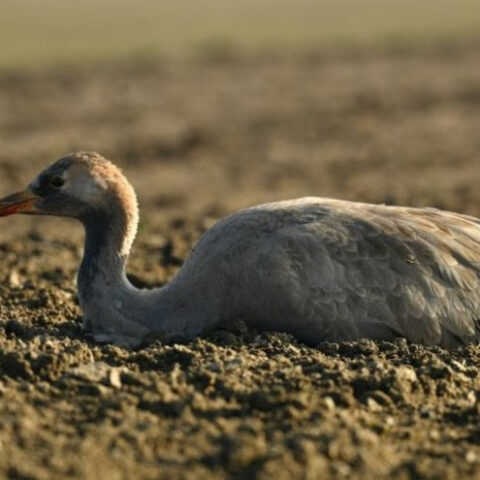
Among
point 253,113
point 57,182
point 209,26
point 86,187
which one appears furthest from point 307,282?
point 209,26

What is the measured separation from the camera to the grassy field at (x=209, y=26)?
35.3 m

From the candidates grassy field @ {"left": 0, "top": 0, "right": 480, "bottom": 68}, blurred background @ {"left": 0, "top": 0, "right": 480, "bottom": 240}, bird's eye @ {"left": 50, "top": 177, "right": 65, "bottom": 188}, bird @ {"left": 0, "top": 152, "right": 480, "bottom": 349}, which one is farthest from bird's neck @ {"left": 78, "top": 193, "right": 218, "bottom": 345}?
grassy field @ {"left": 0, "top": 0, "right": 480, "bottom": 68}

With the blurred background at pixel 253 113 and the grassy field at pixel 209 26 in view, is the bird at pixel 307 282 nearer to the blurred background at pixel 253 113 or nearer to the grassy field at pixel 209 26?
the blurred background at pixel 253 113

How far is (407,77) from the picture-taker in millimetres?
26219

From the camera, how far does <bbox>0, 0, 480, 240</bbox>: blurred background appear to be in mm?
15680

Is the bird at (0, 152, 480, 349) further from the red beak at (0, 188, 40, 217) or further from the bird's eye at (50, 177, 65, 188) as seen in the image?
the red beak at (0, 188, 40, 217)

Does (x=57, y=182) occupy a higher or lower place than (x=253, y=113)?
higher

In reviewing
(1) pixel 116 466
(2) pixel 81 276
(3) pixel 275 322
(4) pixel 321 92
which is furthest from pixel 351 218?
(4) pixel 321 92

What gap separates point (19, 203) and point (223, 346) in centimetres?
181

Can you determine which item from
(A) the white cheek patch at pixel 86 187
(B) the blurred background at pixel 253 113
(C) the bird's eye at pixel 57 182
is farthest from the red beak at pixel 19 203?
(B) the blurred background at pixel 253 113

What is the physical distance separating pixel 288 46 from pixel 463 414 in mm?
29486

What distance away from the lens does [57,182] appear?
7.90 m

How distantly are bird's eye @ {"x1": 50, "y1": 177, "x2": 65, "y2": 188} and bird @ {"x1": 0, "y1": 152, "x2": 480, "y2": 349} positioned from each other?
12 cm

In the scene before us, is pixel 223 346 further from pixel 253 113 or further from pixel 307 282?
pixel 253 113
